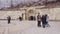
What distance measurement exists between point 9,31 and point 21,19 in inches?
10.6

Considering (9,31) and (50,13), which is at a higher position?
(50,13)

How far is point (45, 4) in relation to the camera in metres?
3.52

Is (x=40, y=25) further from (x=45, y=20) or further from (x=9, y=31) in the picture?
(x=9, y=31)

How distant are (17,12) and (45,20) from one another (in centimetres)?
47

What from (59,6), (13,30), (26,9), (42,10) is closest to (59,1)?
(59,6)

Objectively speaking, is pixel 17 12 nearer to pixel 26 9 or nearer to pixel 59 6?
pixel 26 9

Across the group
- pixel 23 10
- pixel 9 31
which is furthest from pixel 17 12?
pixel 9 31

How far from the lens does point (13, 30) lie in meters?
3.41

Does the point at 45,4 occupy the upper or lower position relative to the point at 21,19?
upper

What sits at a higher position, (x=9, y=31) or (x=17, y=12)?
(x=17, y=12)

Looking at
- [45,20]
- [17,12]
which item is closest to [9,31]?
[17,12]

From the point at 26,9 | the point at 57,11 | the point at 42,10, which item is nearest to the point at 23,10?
the point at 26,9

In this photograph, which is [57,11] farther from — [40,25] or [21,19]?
[21,19]

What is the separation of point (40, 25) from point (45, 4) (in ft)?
1.16
